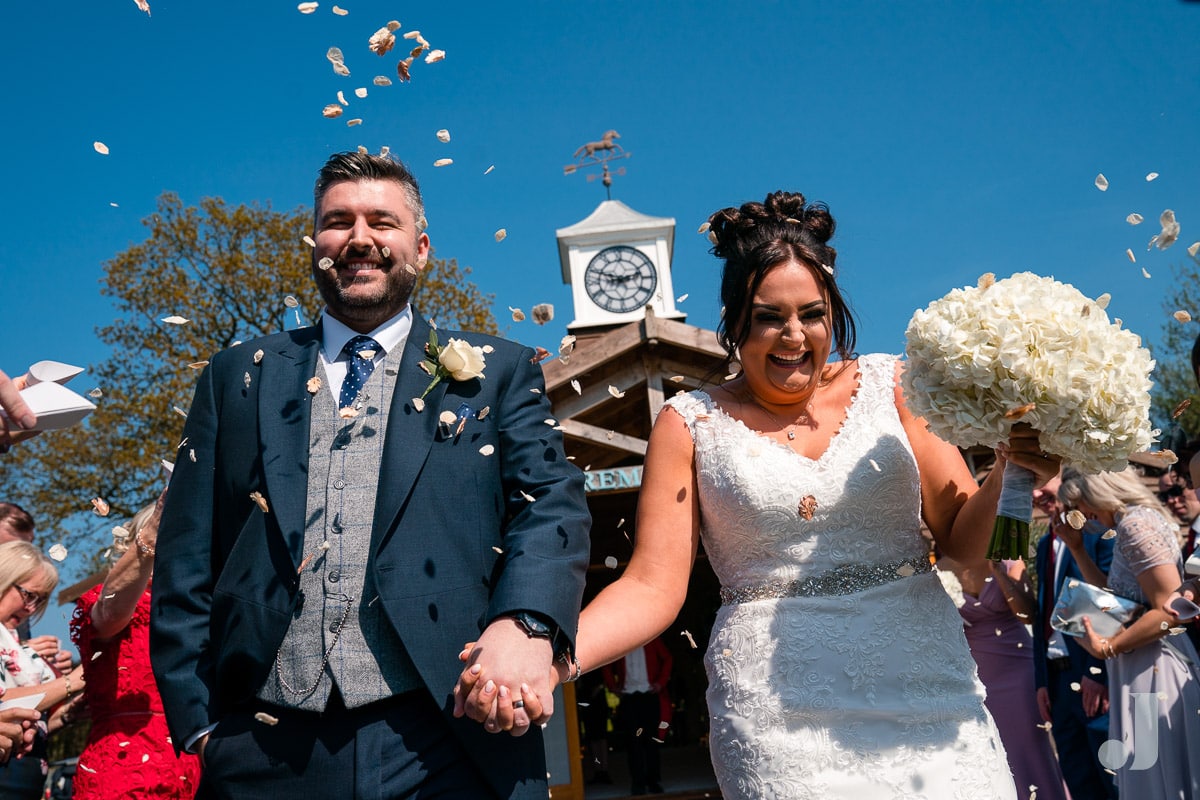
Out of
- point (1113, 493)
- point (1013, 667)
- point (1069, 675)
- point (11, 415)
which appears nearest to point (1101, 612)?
point (1113, 493)

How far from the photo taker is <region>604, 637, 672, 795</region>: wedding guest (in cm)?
1273

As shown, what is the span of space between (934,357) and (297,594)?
5.37 ft

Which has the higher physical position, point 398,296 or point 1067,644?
point 398,296

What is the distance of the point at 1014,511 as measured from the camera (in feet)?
9.14

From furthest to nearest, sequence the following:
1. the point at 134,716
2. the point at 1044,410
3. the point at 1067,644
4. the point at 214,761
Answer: the point at 1067,644 < the point at 134,716 < the point at 1044,410 < the point at 214,761

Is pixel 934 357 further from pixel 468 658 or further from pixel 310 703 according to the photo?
pixel 310 703

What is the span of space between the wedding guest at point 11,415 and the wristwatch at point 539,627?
5.49 feet

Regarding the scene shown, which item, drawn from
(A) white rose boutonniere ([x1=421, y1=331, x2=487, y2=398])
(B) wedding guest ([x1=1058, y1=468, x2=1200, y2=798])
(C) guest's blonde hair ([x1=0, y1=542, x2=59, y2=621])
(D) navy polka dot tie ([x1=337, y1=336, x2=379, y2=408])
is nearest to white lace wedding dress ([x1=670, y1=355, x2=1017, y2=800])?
(A) white rose boutonniere ([x1=421, y1=331, x2=487, y2=398])

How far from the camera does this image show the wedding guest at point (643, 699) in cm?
1273

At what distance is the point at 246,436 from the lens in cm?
270

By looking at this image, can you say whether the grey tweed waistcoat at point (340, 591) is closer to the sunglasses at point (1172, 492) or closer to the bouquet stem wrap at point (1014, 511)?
the bouquet stem wrap at point (1014, 511)

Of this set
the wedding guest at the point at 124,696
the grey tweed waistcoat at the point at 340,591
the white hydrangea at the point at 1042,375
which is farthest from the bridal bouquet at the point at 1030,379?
the wedding guest at the point at 124,696

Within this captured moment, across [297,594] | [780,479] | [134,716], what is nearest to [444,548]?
[297,594]

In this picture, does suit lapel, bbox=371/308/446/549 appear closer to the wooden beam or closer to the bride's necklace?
the bride's necklace
